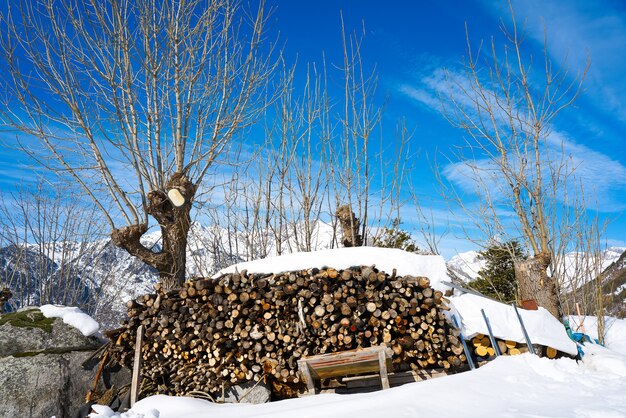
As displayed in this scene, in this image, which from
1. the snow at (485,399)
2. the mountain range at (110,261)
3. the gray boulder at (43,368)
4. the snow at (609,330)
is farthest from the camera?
the mountain range at (110,261)

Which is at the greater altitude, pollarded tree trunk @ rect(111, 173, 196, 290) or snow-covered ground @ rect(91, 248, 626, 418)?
pollarded tree trunk @ rect(111, 173, 196, 290)

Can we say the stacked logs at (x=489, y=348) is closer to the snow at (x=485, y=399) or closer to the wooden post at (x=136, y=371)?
the snow at (x=485, y=399)

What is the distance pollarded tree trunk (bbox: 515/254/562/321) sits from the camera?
23.9 feet

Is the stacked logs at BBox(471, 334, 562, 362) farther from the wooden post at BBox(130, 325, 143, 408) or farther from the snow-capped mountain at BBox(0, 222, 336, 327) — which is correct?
the snow-capped mountain at BBox(0, 222, 336, 327)

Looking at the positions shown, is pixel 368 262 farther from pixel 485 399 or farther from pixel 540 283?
pixel 540 283

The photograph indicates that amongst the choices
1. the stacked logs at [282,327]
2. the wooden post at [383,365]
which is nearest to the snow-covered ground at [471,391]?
the stacked logs at [282,327]

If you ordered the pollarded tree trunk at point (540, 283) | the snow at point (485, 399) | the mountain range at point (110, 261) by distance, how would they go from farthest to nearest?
1. the mountain range at point (110, 261)
2. the pollarded tree trunk at point (540, 283)
3. the snow at point (485, 399)

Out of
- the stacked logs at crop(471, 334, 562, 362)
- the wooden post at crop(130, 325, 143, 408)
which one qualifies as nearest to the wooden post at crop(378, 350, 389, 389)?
the stacked logs at crop(471, 334, 562, 362)

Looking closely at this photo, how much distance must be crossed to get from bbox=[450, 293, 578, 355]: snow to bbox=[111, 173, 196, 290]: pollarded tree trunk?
4.55m

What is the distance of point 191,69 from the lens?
8.47 meters

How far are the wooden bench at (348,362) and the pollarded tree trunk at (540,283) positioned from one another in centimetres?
384

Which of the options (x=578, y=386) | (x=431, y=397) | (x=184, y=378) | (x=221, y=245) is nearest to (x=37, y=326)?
(x=184, y=378)

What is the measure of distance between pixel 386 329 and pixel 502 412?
196cm

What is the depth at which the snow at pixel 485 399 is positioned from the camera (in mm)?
3336
